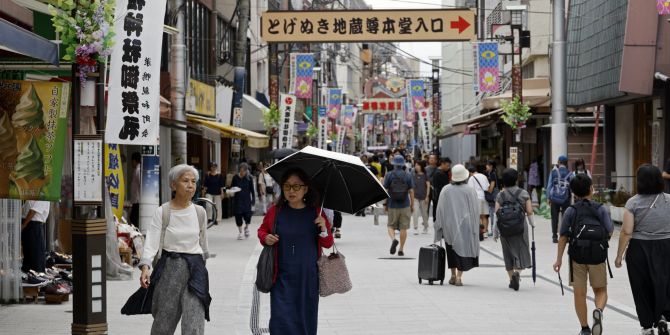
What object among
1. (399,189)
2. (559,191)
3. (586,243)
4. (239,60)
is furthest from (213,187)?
(586,243)

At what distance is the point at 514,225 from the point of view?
1396 centimetres

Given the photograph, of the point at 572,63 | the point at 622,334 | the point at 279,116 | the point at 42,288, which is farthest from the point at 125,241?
the point at 279,116

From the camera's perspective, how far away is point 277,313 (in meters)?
8.01

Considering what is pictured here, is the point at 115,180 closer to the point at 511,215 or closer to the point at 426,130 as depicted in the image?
the point at 511,215

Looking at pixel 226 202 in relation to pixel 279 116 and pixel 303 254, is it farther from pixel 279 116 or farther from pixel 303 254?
pixel 303 254

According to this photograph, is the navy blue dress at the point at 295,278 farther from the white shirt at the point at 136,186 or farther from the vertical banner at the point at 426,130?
the vertical banner at the point at 426,130

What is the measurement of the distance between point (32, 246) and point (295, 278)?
232 inches

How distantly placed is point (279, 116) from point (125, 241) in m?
20.9

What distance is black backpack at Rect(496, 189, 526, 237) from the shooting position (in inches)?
550

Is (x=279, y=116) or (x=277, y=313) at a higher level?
(x=279, y=116)

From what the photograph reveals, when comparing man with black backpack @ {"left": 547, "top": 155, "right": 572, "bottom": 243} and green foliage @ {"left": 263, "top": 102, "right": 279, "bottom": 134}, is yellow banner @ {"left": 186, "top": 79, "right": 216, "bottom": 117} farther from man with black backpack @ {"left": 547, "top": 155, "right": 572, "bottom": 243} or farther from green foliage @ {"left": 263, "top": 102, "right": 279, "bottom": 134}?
man with black backpack @ {"left": 547, "top": 155, "right": 572, "bottom": 243}

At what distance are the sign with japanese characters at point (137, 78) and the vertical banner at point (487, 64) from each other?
24034 millimetres

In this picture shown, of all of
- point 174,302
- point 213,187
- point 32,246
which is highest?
point 213,187

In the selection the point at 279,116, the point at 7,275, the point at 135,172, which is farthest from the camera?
the point at 279,116
